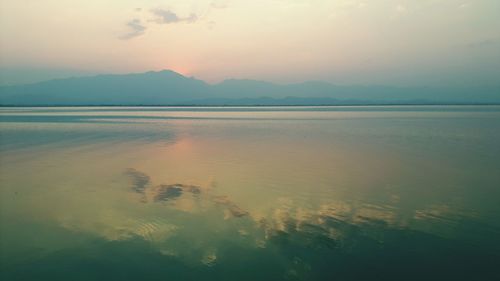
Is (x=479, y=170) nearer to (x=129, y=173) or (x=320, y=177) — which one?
(x=320, y=177)

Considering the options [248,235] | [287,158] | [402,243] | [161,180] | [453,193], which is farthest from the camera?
[287,158]

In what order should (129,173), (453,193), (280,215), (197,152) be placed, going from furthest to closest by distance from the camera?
1. (197,152)
2. (129,173)
3. (453,193)
4. (280,215)

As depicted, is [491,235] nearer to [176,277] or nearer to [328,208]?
[328,208]

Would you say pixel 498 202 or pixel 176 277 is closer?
pixel 176 277

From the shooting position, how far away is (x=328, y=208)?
11.7m

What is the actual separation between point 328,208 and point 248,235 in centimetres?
327

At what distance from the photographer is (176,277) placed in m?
7.43

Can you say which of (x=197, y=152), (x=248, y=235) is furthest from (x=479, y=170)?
(x=197, y=152)

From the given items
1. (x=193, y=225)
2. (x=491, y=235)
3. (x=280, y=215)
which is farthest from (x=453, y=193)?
(x=193, y=225)

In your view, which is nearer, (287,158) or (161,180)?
(161,180)

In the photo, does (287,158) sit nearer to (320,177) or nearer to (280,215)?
(320,177)

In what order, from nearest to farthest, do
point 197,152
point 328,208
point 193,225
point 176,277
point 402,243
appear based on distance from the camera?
1. point 176,277
2. point 402,243
3. point 193,225
4. point 328,208
5. point 197,152

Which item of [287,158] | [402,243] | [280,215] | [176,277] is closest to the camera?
[176,277]

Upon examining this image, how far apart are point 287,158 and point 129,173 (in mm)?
8993
